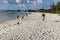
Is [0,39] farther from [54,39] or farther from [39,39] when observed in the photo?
[54,39]

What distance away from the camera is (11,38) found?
37.9ft

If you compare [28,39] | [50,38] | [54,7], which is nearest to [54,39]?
[50,38]

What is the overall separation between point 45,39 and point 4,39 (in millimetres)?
3022

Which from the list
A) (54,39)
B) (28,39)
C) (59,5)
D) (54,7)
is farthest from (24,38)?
(54,7)

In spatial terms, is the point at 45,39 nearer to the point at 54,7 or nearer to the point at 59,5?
the point at 59,5

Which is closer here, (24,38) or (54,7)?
(24,38)

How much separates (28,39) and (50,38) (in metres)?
1.63

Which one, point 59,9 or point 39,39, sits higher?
point 39,39

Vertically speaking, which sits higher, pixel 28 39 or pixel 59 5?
pixel 28 39

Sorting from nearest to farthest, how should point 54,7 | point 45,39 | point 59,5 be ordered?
point 45,39 < point 59,5 < point 54,7

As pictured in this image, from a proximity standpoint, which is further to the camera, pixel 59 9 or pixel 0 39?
pixel 59 9

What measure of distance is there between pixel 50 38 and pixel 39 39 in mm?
879

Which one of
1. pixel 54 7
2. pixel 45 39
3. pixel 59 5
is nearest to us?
pixel 45 39

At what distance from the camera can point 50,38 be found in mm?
11352
